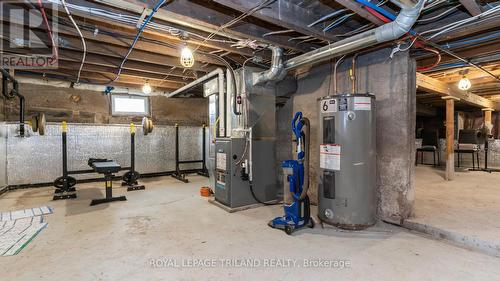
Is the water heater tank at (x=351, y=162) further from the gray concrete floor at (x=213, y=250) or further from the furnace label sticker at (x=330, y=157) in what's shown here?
the gray concrete floor at (x=213, y=250)

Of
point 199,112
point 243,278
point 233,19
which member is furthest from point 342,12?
point 199,112

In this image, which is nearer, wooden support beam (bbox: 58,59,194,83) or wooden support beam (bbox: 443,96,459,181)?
wooden support beam (bbox: 58,59,194,83)

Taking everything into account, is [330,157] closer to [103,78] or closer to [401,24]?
[401,24]

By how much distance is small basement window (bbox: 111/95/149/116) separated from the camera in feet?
20.5

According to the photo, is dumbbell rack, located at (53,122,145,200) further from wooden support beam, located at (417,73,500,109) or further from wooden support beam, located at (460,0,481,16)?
wooden support beam, located at (417,73,500,109)

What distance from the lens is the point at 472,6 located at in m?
2.15

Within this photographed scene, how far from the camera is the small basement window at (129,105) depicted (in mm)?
6258

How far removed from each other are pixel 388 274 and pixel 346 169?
1088 millimetres

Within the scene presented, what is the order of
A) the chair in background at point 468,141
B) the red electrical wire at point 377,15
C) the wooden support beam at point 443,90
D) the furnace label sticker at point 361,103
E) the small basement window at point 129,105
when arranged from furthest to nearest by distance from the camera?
the chair in background at point 468,141 → the small basement window at point 129,105 → the wooden support beam at point 443,90 → the furnace label sticker at point 361,103 → the red electrical wire at point 377,15

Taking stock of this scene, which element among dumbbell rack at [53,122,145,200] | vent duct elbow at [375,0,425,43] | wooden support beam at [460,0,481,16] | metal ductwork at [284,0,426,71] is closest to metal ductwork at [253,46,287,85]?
metal ductwork at [284,0,426,71]

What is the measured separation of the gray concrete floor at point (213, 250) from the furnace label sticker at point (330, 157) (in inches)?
28.3

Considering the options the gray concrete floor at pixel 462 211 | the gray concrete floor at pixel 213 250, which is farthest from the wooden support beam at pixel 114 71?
the gray concrete floor at pixel 462 211

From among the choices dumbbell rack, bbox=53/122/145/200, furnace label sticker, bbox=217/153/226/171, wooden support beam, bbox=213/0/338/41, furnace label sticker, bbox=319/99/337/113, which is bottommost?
dumbbell rack, bbox=53/122/145/200

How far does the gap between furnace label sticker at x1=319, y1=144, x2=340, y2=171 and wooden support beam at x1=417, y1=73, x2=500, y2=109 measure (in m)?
2.65
